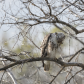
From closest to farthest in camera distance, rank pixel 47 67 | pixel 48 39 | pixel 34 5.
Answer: pixel 48 39
pixel 47 67
pixel 34 5

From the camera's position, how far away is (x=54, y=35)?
13.8 feet

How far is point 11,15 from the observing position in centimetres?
544

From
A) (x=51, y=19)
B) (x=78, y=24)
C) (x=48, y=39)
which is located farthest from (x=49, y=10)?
(x=48, y=39)

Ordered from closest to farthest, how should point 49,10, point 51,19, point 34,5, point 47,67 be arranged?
1. point 47,67
2. point 51,19
3. point 49,10
4. point 34,5

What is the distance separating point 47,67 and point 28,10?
8.17 feet

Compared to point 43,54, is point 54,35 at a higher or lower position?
higher

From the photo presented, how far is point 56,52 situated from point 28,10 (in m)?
2.19

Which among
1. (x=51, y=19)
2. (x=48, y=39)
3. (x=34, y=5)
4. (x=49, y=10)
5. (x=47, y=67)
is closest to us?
(x=48, y=39)

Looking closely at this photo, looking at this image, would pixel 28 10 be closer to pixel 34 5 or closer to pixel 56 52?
pixel 34 5

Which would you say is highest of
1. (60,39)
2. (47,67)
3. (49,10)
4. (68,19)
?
(49,10)

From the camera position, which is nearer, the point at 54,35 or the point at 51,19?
the point at 54,35

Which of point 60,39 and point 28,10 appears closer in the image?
point 60,39

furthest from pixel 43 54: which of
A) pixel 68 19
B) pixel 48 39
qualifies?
pixel 68 19

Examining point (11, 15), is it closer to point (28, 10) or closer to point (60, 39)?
point (28, 10)
